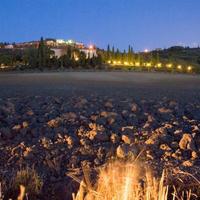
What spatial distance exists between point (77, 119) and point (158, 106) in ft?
10.5

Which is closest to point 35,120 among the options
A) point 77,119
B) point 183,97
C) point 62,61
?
point 77,119

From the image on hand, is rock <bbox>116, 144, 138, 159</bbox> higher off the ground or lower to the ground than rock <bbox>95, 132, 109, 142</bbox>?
lower

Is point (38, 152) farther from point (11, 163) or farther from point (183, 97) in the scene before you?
point (183, 97)

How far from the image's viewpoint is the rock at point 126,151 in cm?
909

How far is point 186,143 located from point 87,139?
1.92 meters

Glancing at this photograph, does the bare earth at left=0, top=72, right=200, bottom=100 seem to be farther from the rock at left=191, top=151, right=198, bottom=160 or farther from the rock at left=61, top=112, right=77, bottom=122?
the rock at left=191, top=151, right=198, bottom=160

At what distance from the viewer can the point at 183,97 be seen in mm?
17406

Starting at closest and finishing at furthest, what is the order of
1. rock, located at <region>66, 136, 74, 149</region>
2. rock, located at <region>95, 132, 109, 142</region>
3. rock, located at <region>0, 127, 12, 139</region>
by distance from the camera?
rock, located at <region>66, 136, 74, 149</region>, rock, located at <region>95, 132, 109, 142</region>, rock, located at <region>0, 127, 12, 139</region>

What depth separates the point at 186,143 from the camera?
9.69 metres

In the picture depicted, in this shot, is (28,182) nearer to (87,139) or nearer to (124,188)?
(87,139)

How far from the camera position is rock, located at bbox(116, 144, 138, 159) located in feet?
29.8

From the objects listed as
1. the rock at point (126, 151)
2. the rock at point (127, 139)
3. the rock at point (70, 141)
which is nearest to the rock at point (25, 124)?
the rock at point (70, 141)

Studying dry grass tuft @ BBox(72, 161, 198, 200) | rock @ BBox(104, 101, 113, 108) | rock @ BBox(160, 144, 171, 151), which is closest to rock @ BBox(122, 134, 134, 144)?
rock @ BBox(160, 144, 171, 151)

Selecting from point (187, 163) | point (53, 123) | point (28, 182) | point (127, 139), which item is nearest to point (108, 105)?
point (53, 123)
